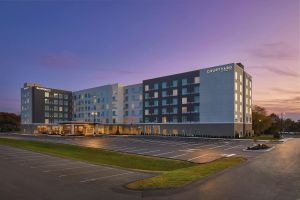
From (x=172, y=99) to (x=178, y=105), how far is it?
345 cm

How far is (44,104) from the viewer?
133 metres

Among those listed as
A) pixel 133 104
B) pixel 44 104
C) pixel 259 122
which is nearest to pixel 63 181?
pixel 259 122

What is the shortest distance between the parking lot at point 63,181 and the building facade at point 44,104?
11563 cm

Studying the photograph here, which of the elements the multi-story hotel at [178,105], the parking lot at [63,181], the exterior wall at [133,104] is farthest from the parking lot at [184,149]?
the exterior wall at [133,104]

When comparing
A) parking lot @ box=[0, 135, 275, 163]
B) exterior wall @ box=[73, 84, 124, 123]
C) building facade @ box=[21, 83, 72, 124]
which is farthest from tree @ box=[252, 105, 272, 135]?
building facade @ box=[21, 83, 72, 124]

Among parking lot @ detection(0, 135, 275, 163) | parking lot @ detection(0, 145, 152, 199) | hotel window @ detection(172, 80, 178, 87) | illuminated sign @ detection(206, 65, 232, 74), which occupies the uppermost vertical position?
illuminated sign @ detection(206, 65, 232, 74)

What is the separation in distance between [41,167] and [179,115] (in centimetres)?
7273

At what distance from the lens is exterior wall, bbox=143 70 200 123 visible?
8844 cm

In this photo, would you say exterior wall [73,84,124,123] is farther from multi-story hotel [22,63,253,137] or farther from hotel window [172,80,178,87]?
hotel window [172,80,178,87]

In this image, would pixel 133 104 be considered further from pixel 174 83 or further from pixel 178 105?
pixel 178 105

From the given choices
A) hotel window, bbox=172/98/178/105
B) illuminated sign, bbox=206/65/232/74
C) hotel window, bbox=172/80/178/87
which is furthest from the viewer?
hotel window, bbox=172/80/178/87

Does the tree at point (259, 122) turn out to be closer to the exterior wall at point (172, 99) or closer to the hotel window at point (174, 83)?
the exterior wall at point (172, 99)

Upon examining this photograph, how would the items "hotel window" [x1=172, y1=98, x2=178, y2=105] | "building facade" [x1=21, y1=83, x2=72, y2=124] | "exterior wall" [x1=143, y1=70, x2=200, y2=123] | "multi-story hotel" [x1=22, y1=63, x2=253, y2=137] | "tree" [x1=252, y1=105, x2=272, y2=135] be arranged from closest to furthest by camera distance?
"multi-story hotel" [x1=22, y1=63, x2=253, y2=137] < "exterior wall" [x1=143, y1=70, x2=200, y2=123] < "hotel window" [x1=172, y1=98, x2=178, y2=105] < "tree" [x1=252, y1=105, x2=272, y2=135] < "building facade" [x1=21, y1=83, x2=72, y2=124]

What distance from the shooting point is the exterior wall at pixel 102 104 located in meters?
116
